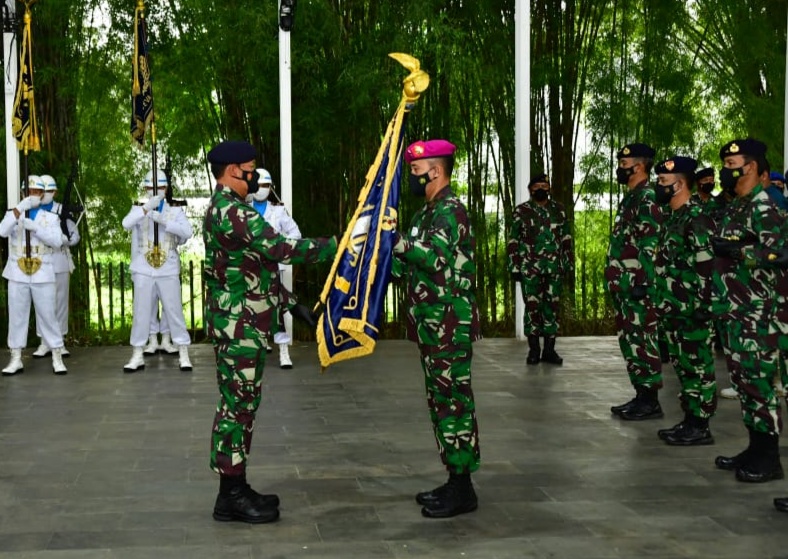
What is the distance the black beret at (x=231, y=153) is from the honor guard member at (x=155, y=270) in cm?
380

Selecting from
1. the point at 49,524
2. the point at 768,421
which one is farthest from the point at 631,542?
the point at 49,524

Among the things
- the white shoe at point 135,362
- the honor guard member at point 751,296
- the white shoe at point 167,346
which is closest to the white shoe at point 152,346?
the white shoe at point 167,346

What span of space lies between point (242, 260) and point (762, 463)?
7.97 ft

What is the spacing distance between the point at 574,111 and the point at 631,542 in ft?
22.5

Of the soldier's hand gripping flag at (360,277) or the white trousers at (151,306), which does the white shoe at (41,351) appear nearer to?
the white trousers at (151,306)

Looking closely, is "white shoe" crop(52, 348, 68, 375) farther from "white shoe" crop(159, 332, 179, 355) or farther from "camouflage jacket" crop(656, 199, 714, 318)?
"camouflage jacket" crop(656, 199, 714, 318)

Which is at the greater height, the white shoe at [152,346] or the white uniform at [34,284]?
the white uniform at [34,284]

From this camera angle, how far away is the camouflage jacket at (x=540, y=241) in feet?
25.3

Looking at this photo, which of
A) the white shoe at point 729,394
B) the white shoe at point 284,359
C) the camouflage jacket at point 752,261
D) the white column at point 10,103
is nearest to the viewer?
the camouflage jacket at point 752,261

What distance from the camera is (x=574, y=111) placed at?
10062 millimetres

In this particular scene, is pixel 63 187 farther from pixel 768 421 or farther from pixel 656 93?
pixel 768 421

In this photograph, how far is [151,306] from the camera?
795 centimetres

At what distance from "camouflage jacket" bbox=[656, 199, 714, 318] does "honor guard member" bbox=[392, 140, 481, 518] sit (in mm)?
1735

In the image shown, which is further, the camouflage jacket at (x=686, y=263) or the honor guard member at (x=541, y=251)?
the honor guard member at (x=541, y=251)
